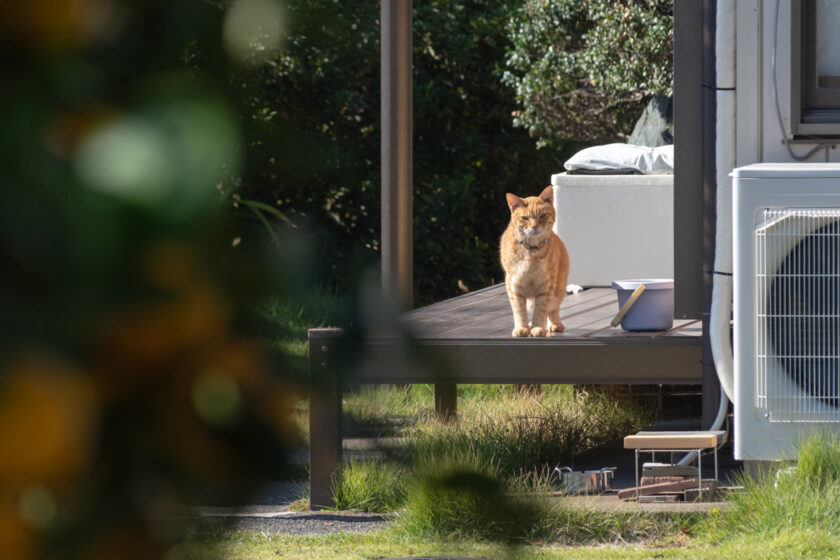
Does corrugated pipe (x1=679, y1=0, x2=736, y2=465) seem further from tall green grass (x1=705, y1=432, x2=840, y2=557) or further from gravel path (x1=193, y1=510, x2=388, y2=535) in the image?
gravel path (x1=193, y1=510, x2=388, y2=535)

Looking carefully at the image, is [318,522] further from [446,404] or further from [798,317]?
[798,317]

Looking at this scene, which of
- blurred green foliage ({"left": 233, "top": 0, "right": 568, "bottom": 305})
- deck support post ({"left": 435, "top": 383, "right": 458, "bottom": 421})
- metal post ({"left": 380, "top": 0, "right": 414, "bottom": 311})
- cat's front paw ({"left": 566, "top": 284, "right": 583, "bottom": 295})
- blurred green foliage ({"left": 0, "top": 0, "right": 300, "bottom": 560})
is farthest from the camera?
blurred green foliage ({"left": 233, "top": 0, "right": 568, "bottom": 305})

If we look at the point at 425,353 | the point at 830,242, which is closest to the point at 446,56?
the point at 830,242

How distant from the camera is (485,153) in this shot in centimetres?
1138

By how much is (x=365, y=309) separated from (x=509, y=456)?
4.51 m

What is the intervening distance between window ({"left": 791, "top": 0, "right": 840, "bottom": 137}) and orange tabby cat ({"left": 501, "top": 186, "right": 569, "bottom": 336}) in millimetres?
1073

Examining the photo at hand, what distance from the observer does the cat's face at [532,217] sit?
4871 mm

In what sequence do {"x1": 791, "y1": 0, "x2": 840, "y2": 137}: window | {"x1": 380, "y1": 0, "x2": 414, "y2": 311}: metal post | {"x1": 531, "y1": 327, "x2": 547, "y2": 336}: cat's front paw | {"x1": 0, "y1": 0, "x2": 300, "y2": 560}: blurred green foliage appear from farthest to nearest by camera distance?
{"x1": 380, "y1": 0, "x2": 414, "y2": 311}: metal post → {"x1": 531, "y1": 327, "x2": 547, "y2": 336}: cat's front paw → {"x1": 791, "y1": 0, "x2": 840, "y2": 137}: window → {"x1": 0, "y1": 0, "x2": 300, "y2": 560}: blurred green foliage

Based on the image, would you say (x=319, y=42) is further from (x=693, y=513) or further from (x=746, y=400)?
(x=693, y=513)

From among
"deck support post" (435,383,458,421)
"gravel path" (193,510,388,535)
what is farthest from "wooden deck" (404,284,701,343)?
"gravel path" (193,510,388,535)

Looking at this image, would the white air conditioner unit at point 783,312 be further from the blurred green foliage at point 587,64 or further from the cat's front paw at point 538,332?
the blurred green foliage at point 587,64

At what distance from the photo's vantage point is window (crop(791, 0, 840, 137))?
4.56 metres

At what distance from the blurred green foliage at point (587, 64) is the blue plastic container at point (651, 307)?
5016 mm

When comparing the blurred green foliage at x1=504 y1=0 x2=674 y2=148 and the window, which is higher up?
the blurred green foliage at x1=504 y1=0 x2=674 y2=148
